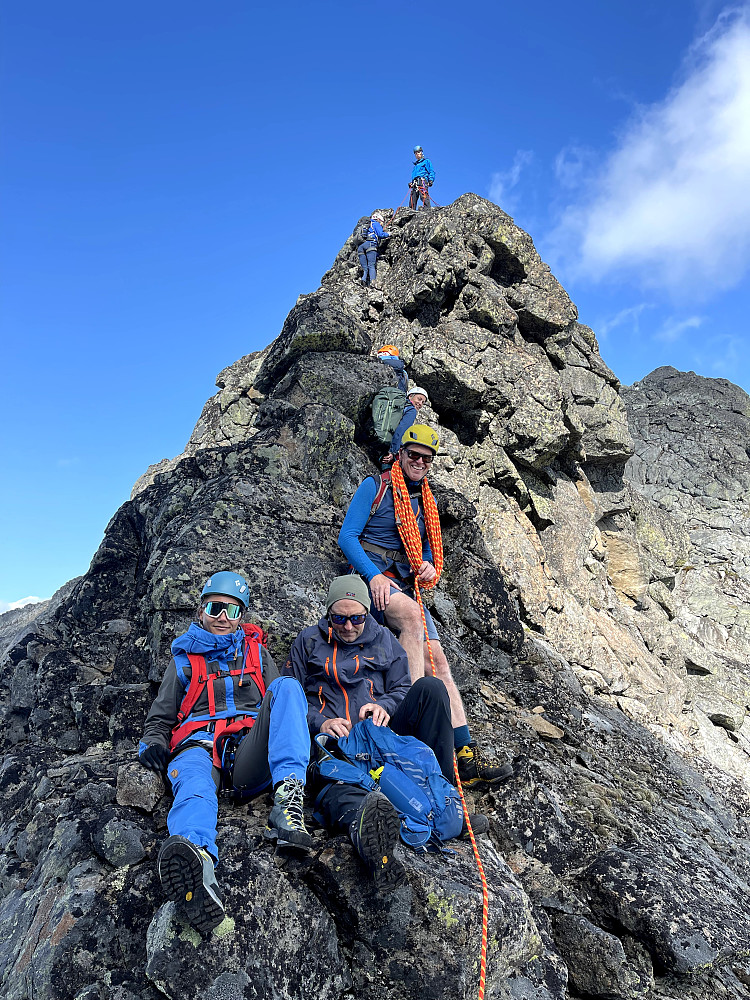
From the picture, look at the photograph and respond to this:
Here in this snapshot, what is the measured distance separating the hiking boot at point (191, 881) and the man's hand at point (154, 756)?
5.01ft

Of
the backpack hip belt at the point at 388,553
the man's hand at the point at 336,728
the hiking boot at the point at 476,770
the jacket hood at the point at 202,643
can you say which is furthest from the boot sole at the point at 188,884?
the backpack hip belt at the point at 388,553

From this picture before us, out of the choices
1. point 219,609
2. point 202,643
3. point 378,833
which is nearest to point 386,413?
point 219,609

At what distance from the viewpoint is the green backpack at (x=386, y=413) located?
44.2 ft

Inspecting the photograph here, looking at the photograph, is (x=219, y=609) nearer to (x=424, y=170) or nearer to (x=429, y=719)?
(x=429, y=719)

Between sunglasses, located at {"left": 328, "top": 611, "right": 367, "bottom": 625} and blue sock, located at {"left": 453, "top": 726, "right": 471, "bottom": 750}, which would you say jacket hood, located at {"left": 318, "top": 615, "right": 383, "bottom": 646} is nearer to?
sunglasses, located at {"left": 328, "top": 611, "right": 367, "bottom": 625}

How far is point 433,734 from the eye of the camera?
251 inches

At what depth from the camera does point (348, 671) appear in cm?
676

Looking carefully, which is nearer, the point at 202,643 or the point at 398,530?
the point at 202,643

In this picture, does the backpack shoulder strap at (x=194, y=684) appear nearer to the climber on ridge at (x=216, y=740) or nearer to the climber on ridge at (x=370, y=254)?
the climber on ridge at (x=216, y=740)

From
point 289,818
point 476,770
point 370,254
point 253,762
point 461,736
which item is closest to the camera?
point 289,818

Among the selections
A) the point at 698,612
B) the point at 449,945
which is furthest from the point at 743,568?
the point at 449,945

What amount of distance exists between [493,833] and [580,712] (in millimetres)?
4080

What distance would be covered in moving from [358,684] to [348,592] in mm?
1039

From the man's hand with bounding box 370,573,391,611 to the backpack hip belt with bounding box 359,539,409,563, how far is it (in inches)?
27.5
